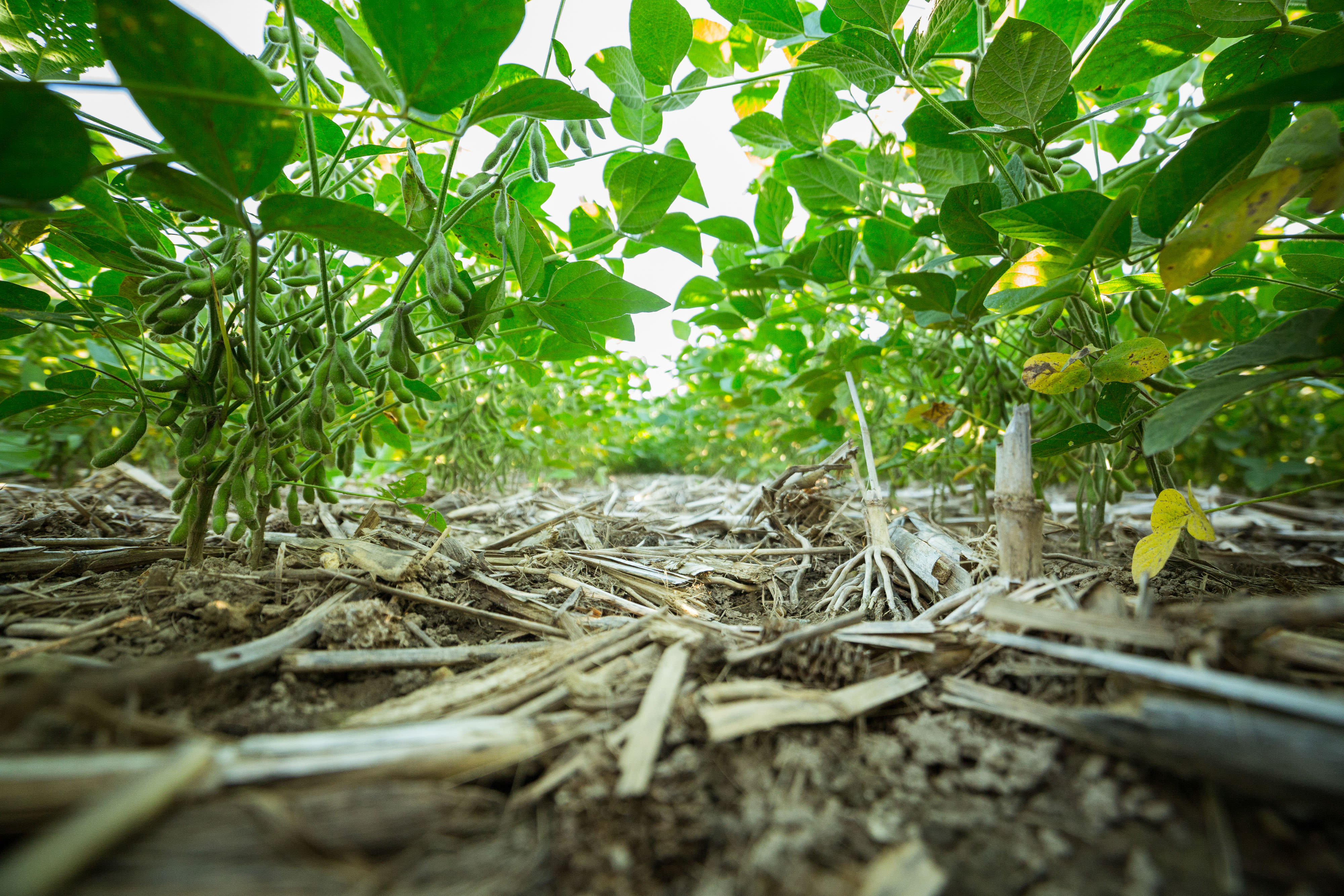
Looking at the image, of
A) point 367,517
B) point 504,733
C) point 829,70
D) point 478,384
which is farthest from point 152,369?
point 829,70

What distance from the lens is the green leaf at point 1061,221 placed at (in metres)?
0.69

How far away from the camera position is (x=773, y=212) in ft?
4.79

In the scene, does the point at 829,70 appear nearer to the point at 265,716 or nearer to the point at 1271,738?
the point at 1271,738

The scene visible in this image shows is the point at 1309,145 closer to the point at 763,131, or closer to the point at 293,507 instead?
the point at 763,131

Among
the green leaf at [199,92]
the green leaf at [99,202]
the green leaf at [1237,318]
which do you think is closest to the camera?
the green leaf at [199,92]

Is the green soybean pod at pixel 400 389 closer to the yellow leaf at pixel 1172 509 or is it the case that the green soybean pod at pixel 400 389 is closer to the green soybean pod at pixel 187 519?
the green soybean pod at pixel 187 519

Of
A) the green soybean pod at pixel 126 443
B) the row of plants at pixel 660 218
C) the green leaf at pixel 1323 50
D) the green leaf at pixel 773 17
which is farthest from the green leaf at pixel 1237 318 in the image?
the green soybean pod at pixel 126 443

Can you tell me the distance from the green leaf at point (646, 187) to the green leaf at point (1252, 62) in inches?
31.2

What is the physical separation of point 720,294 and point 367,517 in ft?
3.55

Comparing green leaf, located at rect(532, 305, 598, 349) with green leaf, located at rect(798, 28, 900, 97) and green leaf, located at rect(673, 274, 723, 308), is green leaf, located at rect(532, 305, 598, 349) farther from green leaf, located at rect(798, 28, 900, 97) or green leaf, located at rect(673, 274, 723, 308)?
green leaf, located at rect(673, 274, 723, 308)

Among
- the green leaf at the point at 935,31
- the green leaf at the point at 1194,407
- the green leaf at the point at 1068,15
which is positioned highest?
the green leaf at the point at 1068,15

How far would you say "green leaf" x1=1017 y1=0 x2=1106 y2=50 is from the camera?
3.19 feet

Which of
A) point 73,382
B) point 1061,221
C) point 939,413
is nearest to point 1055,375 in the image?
point 1061,221

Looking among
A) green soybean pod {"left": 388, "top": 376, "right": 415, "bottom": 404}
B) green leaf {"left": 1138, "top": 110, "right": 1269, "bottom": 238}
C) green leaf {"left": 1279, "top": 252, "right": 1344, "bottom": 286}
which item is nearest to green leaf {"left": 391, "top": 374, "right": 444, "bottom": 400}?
green soybean pod {"left": 388, "top": 376, "right": 415, "bottom": 404}
